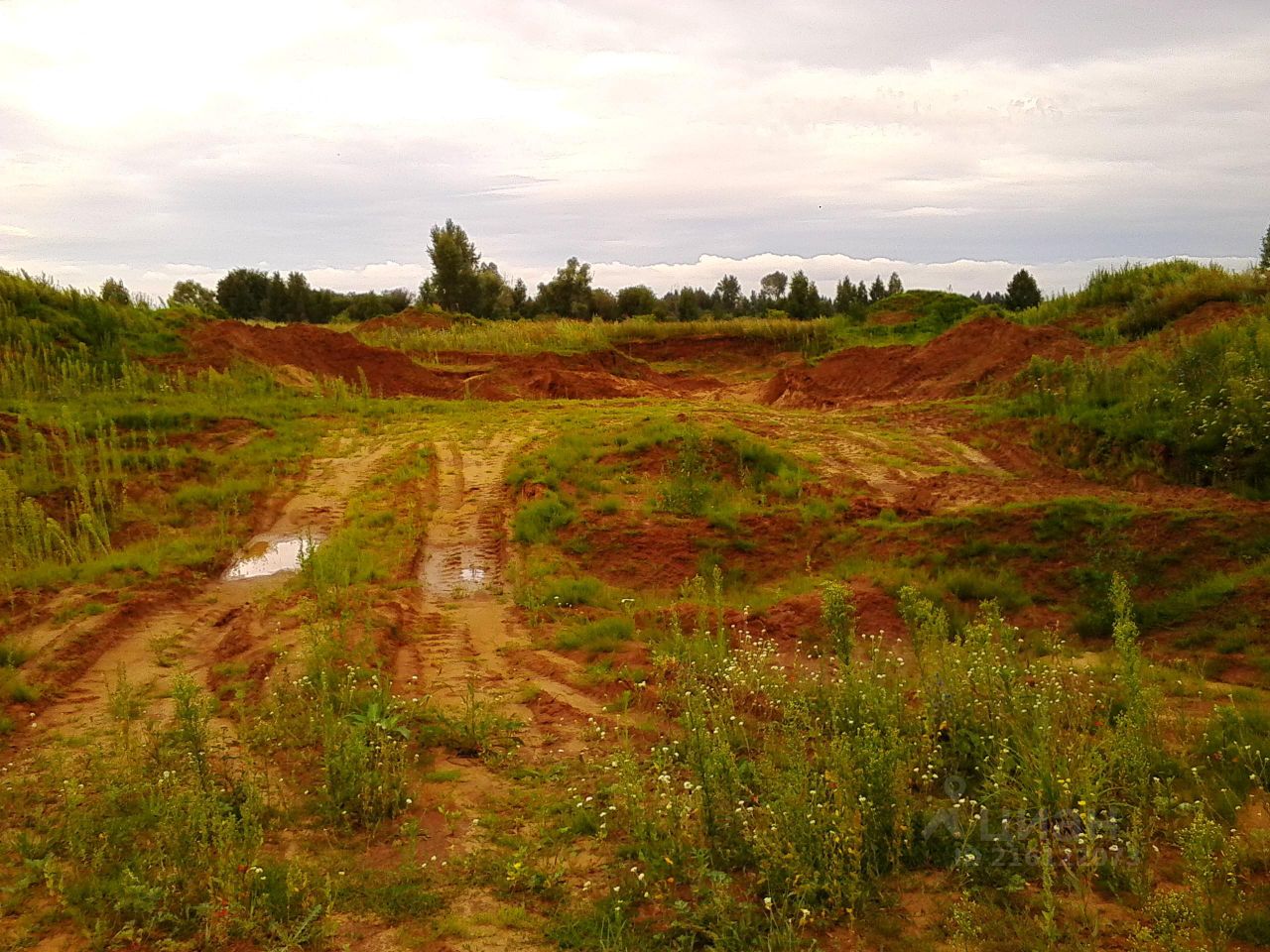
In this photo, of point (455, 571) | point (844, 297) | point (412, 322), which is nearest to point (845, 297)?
point (844, 297)

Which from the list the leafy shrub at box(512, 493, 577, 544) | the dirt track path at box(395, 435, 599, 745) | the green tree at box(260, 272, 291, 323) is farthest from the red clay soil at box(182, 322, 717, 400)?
the green tree at box(260, 272, 291, 323)

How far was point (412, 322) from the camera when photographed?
34.4 metres

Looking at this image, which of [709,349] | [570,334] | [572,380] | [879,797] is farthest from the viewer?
[709,349]

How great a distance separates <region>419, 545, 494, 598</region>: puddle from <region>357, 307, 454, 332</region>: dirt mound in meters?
24.9

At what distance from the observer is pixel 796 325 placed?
3219cm

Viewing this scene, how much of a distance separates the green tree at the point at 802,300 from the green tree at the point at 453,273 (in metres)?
18.2

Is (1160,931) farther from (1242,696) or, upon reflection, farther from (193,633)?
(193,633)

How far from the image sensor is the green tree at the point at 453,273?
155 ft

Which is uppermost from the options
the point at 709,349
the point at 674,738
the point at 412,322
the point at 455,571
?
the point at 412,322

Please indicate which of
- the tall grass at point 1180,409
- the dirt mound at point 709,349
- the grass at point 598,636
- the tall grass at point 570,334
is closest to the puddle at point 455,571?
the grass at point 598,636

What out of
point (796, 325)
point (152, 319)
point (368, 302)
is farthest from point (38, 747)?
point (368, 302)

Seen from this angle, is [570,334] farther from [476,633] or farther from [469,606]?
[476,633]

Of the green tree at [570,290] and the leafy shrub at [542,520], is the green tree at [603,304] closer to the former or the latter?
the green tree at [570,290]

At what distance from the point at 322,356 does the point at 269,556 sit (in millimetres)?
14691
